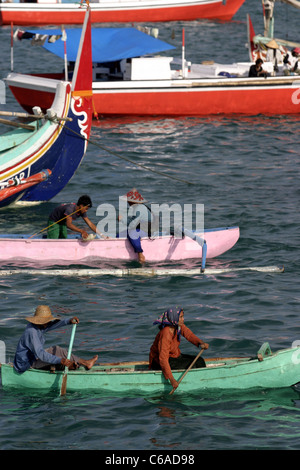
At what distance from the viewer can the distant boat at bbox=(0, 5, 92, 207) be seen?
2009 centimetres

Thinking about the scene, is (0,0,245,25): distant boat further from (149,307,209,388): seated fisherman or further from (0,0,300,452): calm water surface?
(149,307,209,388): seated fisherman

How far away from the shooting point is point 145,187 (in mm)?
23156

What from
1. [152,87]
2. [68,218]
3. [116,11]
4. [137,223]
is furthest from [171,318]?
[116,11]

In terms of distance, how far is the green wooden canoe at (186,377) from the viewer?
38.9 feet

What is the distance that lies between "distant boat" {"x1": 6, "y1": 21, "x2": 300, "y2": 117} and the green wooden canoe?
16946 mm

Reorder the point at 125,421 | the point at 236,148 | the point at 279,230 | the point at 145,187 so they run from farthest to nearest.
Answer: the point at 236,148 → the point at 145,187 → the point at 279,230 → the point at 125,421

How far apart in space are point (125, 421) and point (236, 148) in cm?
1635

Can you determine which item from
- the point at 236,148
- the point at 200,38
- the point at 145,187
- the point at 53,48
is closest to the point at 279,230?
the point at 145,187

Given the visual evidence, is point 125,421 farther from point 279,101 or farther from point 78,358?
point 279,101

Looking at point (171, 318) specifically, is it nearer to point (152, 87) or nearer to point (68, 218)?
point (68, 218)

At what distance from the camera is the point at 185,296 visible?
52.0 ft

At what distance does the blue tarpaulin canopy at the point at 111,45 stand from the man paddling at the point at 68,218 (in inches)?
448
